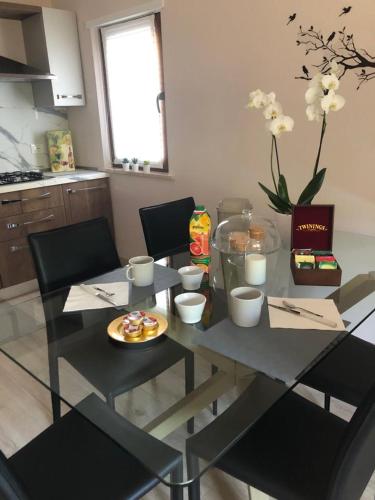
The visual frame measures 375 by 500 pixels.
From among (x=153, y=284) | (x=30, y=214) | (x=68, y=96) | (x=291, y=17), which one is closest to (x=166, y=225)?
(x=153, y=284)

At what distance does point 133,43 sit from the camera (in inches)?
120

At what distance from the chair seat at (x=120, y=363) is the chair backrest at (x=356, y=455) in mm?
466

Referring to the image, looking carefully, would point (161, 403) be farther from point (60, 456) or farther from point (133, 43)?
point (133, 43)

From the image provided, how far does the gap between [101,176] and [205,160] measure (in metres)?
1.12

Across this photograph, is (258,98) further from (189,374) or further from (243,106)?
(189,374)

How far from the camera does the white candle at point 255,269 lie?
1457mm

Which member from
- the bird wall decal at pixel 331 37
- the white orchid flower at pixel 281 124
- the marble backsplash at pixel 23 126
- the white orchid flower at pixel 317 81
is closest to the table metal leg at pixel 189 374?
the white orchid flower at pixel 281 124

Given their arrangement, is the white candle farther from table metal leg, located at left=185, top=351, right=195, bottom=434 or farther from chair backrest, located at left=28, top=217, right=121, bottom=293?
chair backrest, located at left=28, top=217, right=121, bottom=293

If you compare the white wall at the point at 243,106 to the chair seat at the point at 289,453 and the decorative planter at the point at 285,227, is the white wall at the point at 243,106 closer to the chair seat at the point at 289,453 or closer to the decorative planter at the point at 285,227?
the decorative planter at the point at 285,227

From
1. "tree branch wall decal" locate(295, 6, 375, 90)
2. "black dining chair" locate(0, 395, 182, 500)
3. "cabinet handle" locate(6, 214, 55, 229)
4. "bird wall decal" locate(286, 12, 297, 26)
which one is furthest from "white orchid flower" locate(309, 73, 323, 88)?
"cabinet handle" locate(6, 214, 55, 229)

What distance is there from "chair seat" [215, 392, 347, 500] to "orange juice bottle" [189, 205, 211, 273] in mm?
593

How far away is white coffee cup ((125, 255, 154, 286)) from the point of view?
151 cm

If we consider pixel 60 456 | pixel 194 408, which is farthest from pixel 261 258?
pixel 60 456

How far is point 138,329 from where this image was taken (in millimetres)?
1228
